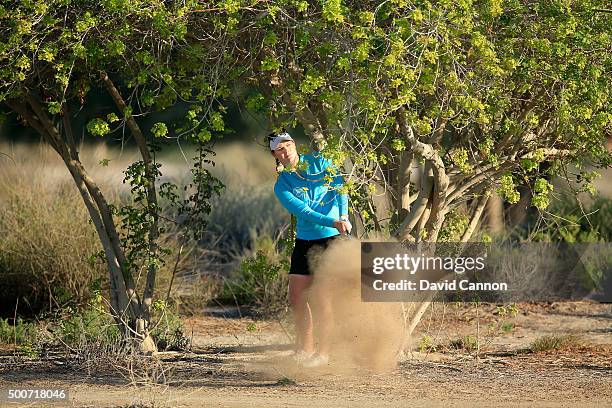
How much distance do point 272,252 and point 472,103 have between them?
6.41m

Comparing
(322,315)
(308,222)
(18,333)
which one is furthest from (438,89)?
(18,333)

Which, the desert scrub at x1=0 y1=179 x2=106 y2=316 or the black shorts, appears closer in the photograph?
the black shorts

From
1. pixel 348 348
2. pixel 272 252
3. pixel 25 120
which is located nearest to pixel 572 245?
pixel 272 252

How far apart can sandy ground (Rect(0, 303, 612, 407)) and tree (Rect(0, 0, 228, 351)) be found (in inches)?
33.3

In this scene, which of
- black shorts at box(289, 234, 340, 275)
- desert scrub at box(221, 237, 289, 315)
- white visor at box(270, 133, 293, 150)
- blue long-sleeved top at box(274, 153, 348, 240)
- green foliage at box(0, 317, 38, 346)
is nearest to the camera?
blue long-sleeved top at box(274, 153, 348, 240)

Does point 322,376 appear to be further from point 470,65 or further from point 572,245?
point 572,245

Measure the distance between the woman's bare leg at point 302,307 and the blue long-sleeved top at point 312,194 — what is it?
405 mm

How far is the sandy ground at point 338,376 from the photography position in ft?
24.2

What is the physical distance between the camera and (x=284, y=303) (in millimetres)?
12555

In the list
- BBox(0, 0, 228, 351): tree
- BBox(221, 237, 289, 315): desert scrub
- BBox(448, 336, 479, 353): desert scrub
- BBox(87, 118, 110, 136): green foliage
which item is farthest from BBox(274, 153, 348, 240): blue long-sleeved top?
BBox(221, 237, 289, 315): desert scrub

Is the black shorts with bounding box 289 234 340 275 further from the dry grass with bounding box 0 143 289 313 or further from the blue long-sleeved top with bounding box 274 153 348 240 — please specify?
the dry grass with bounding box 0 143 289 313

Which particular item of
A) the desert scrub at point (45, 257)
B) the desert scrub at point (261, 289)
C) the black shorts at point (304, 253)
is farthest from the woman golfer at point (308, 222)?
the desert scrub at point (45, 257)

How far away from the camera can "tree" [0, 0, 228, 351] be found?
7.61 meters

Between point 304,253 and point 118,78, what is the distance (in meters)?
2.47
